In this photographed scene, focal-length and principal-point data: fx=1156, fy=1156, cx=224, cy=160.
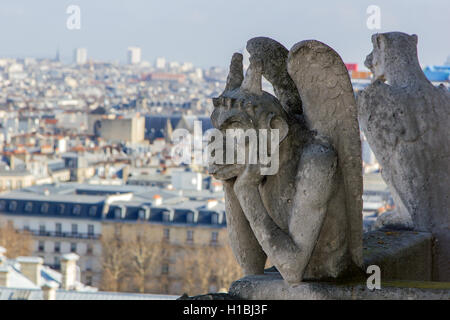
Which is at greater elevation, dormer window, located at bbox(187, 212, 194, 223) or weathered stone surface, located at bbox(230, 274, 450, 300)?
weathered stone surface, located at bbox(230, 274, 450, 300)

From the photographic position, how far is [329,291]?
2.94 metres

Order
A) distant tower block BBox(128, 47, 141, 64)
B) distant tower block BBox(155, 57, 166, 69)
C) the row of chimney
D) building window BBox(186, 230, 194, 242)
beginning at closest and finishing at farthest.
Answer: the row of chimney < building window BBox(186, 230, 194, 242) < distant tower block BBox(128, 47, 141, 64) < distant tower block BBox(155, 57, 166, 69)

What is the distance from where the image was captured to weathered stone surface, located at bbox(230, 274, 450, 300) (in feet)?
9.56

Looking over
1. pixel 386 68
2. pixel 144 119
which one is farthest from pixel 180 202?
pixel 144 119

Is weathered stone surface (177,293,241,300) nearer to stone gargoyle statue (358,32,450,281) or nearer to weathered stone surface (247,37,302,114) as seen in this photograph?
weathered stone surface (247,37,302,114)

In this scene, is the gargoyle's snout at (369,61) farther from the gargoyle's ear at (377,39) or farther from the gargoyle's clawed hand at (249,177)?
the gargoyle's clawed hand at (249,177)

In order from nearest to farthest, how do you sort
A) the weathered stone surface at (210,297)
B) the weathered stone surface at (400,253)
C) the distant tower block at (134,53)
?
1. the weathered stone surface at (210,297)
2. the weathered stone surface at (400,253)
3. the distant tower block at (134,53)

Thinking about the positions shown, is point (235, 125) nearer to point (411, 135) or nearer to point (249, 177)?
point (249, 177)

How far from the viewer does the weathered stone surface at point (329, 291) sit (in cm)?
291

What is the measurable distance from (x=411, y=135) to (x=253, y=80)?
113 cm

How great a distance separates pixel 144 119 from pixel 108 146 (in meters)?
19.6

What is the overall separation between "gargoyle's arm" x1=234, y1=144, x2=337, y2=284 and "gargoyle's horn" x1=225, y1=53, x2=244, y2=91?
30 centimetres

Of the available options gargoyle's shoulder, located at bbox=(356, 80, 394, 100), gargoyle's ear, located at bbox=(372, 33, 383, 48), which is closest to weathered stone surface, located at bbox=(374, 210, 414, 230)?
gargoyle's shoulder, located at bbox=(356, 80, 394, 100)

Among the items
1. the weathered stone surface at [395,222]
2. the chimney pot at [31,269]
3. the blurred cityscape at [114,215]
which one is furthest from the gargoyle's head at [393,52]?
the chimney pot at [31,269]
